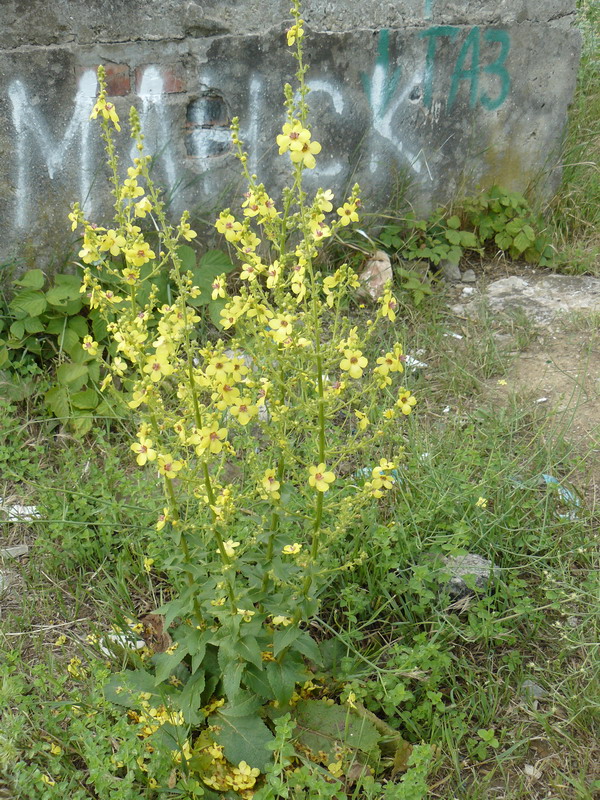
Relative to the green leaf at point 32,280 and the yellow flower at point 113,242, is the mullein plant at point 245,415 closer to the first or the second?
the yellow flower at point 113,242

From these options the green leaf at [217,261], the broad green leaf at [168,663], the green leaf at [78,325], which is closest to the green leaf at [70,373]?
the green leaf at [78,325]

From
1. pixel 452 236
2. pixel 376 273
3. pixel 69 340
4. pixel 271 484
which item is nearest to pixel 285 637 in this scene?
pixel 271 484

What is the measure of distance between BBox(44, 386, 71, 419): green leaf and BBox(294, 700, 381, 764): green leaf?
1603 millimetres

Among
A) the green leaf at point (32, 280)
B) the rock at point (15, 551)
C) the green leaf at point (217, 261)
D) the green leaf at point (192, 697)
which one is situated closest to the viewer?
the green leaf at point (192, 697)

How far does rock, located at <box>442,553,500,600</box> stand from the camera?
2.30 meters

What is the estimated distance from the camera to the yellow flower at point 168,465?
1.61 metres

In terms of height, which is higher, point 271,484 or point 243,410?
point 243,410

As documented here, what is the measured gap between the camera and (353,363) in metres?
1.59

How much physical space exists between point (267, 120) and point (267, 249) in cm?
58

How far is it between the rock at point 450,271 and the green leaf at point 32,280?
2.02 meters

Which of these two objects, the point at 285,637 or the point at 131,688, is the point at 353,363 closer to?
the point at 285,637

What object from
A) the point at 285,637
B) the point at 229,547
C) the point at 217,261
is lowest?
the point at 285,637

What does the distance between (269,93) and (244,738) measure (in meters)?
2.77

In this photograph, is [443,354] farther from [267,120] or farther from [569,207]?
[569,207]
